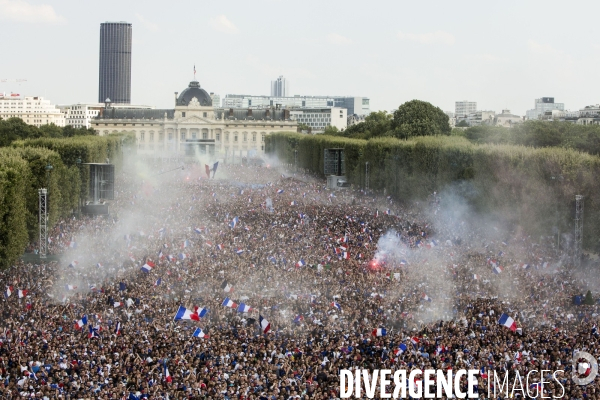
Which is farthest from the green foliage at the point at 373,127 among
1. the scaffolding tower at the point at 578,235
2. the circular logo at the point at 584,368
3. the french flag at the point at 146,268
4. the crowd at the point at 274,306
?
the circular logo at the point at 584,368

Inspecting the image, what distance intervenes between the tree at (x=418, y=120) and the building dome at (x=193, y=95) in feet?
214

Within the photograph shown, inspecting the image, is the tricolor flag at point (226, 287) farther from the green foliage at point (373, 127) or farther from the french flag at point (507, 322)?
the green foliage at point (373, 127)

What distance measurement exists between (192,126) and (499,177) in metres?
111

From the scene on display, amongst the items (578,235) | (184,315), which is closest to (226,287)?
(184,315)

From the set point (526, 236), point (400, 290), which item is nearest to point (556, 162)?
point (526, 236)

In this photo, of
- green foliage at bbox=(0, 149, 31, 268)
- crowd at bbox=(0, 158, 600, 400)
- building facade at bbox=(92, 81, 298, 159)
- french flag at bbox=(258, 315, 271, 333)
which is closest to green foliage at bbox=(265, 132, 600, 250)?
crowd at bbox=(0, 158, 600, 400)

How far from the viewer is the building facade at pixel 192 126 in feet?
498

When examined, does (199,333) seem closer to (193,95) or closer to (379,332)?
(379,332)

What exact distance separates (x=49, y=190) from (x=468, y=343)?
2707cm

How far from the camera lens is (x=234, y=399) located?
57.5ft

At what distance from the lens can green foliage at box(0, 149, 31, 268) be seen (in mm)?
33875

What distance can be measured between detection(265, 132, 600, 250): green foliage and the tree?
20.5 meters

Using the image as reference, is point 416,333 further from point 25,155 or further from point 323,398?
point 25,155

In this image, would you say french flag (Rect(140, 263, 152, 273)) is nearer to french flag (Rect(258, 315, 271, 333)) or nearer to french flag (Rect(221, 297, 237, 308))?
french flag (Rect(221, 297, 237, 308))
